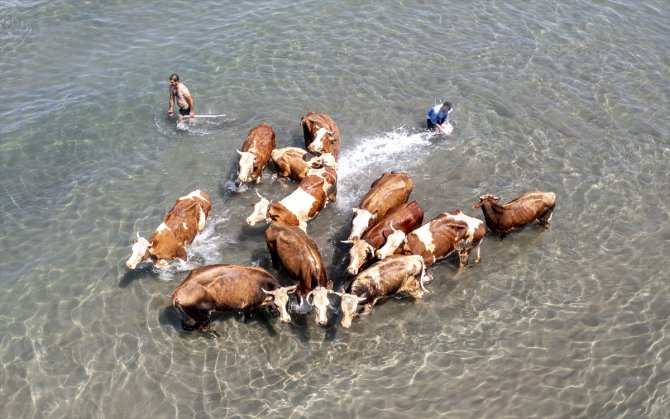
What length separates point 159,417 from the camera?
11.1 m

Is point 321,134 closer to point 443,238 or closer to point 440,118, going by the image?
point 440,118

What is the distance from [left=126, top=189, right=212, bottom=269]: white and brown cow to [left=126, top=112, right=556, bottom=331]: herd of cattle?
22mm

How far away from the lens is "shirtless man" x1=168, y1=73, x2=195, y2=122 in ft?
57.0

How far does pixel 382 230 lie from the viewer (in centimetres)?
1351

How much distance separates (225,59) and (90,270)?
9859 millimetres

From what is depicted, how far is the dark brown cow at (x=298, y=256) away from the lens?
12.5m

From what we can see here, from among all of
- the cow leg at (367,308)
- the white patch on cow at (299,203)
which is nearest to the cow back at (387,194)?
the white patch on cow at (299,203)

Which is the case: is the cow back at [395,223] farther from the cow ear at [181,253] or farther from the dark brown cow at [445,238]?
the cow ear at [181,253]

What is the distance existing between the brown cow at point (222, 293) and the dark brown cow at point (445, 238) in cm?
309

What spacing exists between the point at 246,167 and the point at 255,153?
1.91 ft

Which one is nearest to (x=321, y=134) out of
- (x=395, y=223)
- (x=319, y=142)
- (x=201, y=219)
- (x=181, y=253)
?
(x=319, y=142)

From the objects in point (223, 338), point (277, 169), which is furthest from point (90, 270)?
point (277, 169)

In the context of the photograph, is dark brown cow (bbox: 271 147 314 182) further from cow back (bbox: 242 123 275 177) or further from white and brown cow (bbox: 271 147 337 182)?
cow back (bbox: 242 123 275 177)

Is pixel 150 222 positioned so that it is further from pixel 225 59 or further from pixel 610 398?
pixel 610 398
